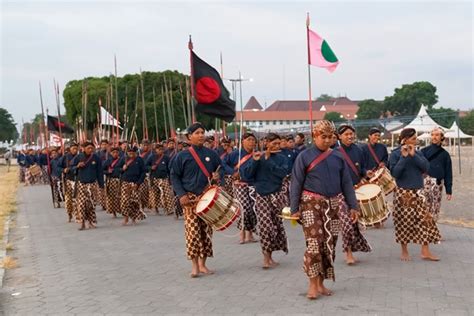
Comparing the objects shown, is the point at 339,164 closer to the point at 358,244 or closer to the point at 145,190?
the point at 358,244

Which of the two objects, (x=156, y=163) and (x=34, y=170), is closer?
(x=156, y=163)

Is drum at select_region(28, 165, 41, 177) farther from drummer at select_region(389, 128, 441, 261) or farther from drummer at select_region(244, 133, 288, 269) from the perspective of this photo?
drummer at select_region(389, 128, 441, 261)

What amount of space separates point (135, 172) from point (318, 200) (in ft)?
26.8

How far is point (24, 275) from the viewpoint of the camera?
8492 mm

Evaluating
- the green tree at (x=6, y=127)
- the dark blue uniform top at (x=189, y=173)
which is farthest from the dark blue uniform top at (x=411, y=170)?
the green tree at (x=6, y=127)

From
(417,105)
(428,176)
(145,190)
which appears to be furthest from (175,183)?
(417,105)

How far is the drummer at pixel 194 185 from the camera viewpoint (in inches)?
308

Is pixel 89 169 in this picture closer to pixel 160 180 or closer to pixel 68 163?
pixel 68 163

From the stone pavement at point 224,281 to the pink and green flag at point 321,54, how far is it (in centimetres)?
287

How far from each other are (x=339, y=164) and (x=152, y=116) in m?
34.0

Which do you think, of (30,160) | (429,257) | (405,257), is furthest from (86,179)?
(30,160)

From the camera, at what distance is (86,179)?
1318 centimetres

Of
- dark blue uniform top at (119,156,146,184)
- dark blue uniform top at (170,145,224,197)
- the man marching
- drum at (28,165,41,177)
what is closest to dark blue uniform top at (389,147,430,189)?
dark blue uniform top at (170,145,224,197)

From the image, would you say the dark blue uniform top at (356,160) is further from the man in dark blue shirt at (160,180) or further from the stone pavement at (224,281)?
the man in dark blue shirt at (160,180)
